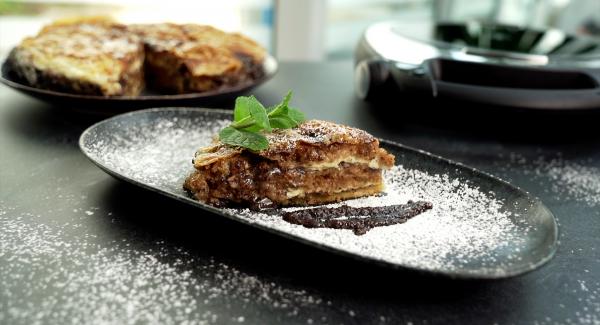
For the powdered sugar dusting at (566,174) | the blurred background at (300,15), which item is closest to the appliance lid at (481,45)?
the powdered sugar dusting at (566,174)

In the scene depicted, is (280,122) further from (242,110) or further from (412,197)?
(412,197)

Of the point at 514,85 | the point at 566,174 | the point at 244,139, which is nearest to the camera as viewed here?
the point at 244,139

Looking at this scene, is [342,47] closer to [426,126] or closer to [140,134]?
[426,126]

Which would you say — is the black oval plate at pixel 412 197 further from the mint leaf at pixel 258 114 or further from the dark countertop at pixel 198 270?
the mint leaf at pixel 258 114

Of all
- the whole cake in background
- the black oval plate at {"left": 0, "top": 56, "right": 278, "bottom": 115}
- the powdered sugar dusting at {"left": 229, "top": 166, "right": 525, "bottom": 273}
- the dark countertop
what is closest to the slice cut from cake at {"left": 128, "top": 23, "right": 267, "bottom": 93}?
the whole cake in background

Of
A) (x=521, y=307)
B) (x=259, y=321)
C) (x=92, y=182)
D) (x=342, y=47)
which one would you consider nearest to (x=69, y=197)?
(x=92, y=182)

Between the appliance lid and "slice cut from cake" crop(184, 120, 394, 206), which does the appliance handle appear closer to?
the appliance lid

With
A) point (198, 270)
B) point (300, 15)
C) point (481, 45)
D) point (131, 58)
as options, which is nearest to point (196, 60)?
point (131, 58)
